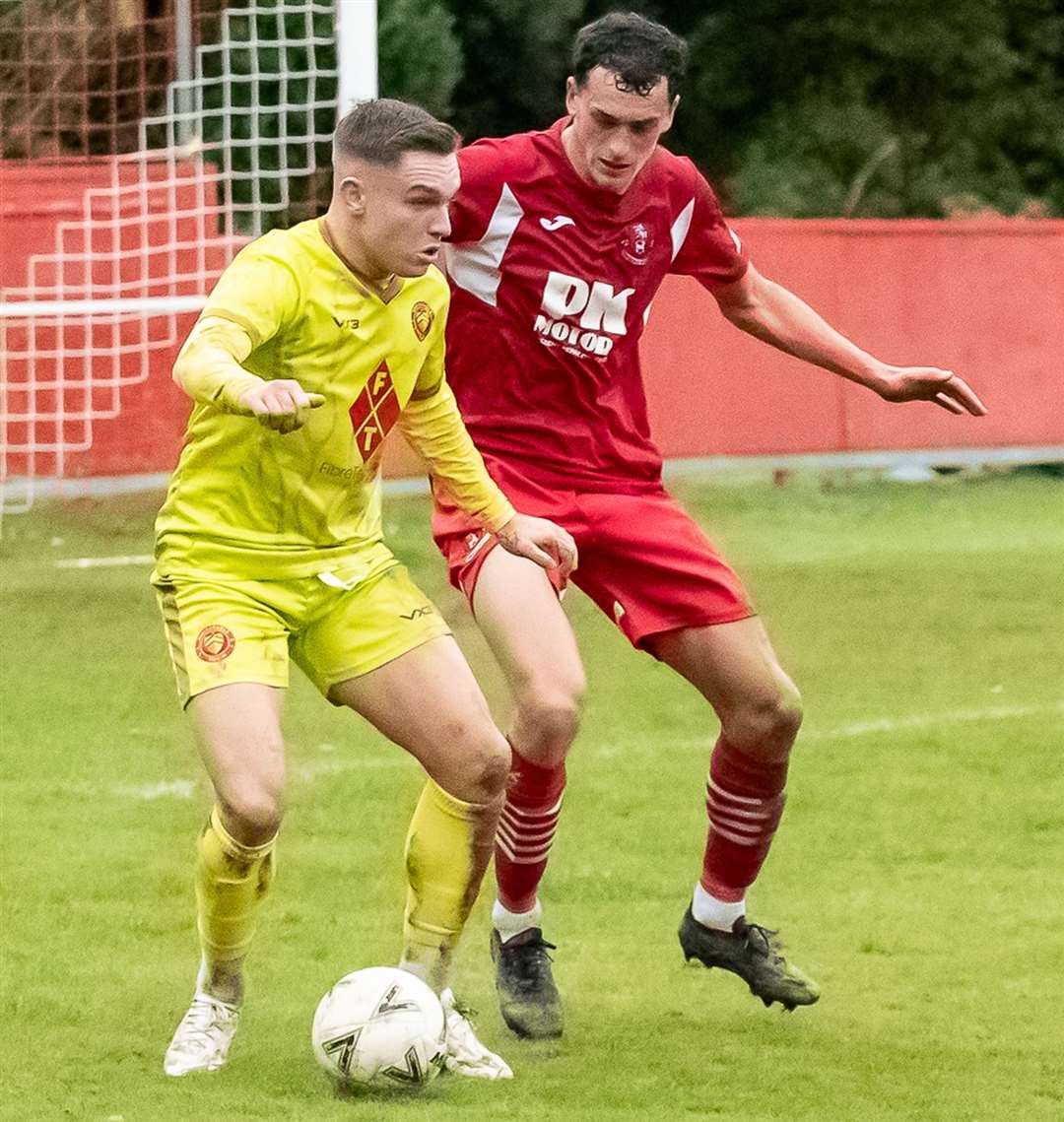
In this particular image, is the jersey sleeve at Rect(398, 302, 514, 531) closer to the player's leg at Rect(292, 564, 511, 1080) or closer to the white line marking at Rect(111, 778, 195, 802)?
the player's leg at Rect(292, 564, 511, 1080)

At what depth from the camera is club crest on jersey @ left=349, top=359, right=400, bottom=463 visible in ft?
15.2

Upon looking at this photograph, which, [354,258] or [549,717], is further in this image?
[549,717]

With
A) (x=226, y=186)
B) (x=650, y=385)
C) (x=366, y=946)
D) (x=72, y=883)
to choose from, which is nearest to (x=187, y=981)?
(x=366, y=946)

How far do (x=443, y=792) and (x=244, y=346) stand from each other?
1035 millimetres

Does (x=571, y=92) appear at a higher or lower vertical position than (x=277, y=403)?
higher

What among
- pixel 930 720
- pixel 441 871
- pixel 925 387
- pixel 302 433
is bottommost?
pixel 930 720

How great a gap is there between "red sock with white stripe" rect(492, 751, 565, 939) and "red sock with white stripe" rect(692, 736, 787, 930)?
41 cm

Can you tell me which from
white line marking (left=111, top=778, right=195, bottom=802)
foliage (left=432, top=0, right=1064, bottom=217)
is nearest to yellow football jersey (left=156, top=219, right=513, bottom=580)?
white line marking (left=111, top=778, right=195, bottom=802)

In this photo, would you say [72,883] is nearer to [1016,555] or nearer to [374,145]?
[374,145]

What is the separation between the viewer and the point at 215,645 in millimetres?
4496

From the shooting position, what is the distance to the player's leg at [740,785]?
521 centimetres

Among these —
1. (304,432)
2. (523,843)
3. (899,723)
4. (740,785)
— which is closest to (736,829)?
(740,785)

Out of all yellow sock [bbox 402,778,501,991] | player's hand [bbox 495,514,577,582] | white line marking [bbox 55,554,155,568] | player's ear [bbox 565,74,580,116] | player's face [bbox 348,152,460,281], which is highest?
player's ear [bbox 565,74,580,116]

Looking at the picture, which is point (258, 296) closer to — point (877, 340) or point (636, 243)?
point (636, 243)
